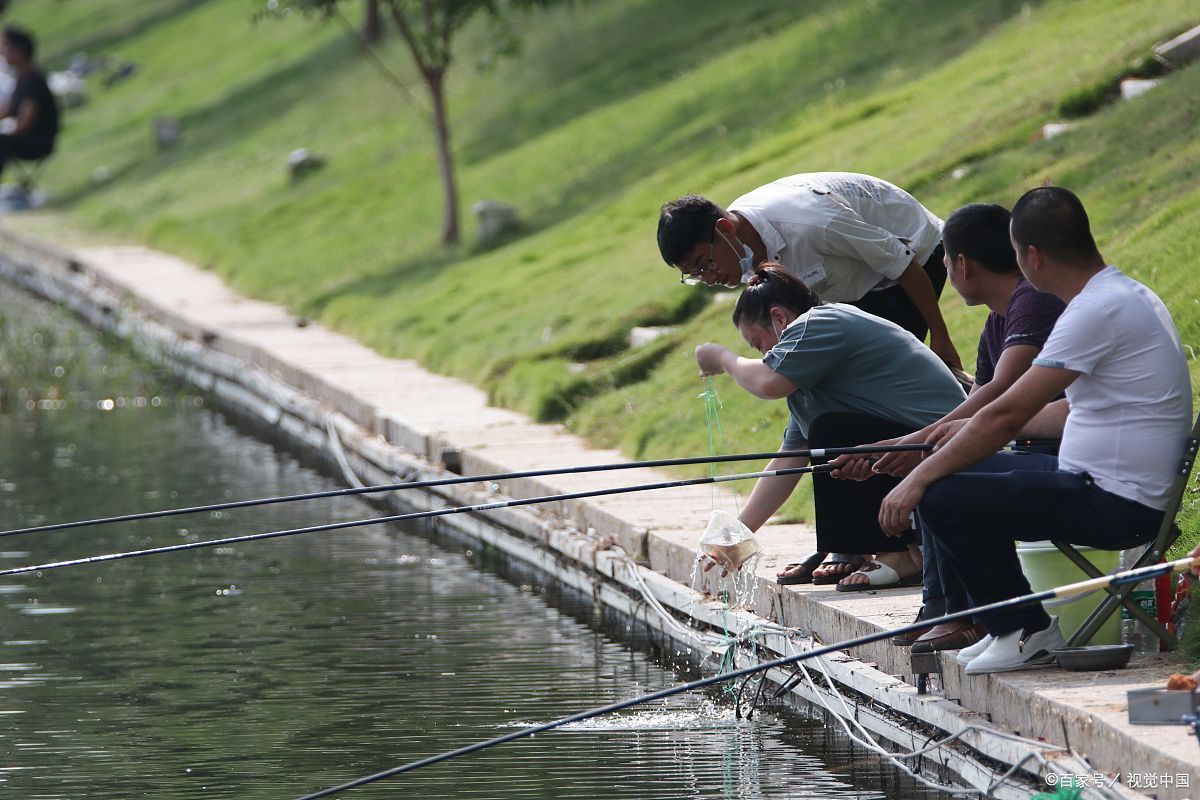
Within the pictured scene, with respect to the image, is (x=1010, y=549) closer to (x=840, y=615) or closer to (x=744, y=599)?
(x=840, y=615)

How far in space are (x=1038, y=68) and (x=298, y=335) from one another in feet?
20.3

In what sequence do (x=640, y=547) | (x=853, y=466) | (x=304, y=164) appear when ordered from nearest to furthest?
(x=853, y=466), (x=640, y=547), (x=304, y=164)

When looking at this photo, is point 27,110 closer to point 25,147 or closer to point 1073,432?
point 25,147

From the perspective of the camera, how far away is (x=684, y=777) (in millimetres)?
5746

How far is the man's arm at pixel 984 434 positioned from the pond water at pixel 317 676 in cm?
91

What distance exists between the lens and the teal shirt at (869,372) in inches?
235

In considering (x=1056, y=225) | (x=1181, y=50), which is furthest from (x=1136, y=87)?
(x=1056, y=225)

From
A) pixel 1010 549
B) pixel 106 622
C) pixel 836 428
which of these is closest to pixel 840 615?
pixel 836 428

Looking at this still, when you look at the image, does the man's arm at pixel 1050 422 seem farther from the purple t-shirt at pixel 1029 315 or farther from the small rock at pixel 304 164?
the small rock at pixel 304 164

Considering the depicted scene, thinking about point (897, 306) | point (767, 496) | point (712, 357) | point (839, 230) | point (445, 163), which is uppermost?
point (445, 163)

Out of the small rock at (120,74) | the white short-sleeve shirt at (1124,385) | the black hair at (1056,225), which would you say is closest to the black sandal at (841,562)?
the white short-sleeve shirt at (1124,385)

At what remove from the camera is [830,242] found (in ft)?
21.9

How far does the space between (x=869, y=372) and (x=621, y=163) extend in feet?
35.8

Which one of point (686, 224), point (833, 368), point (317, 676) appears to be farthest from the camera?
point (317, 676)
